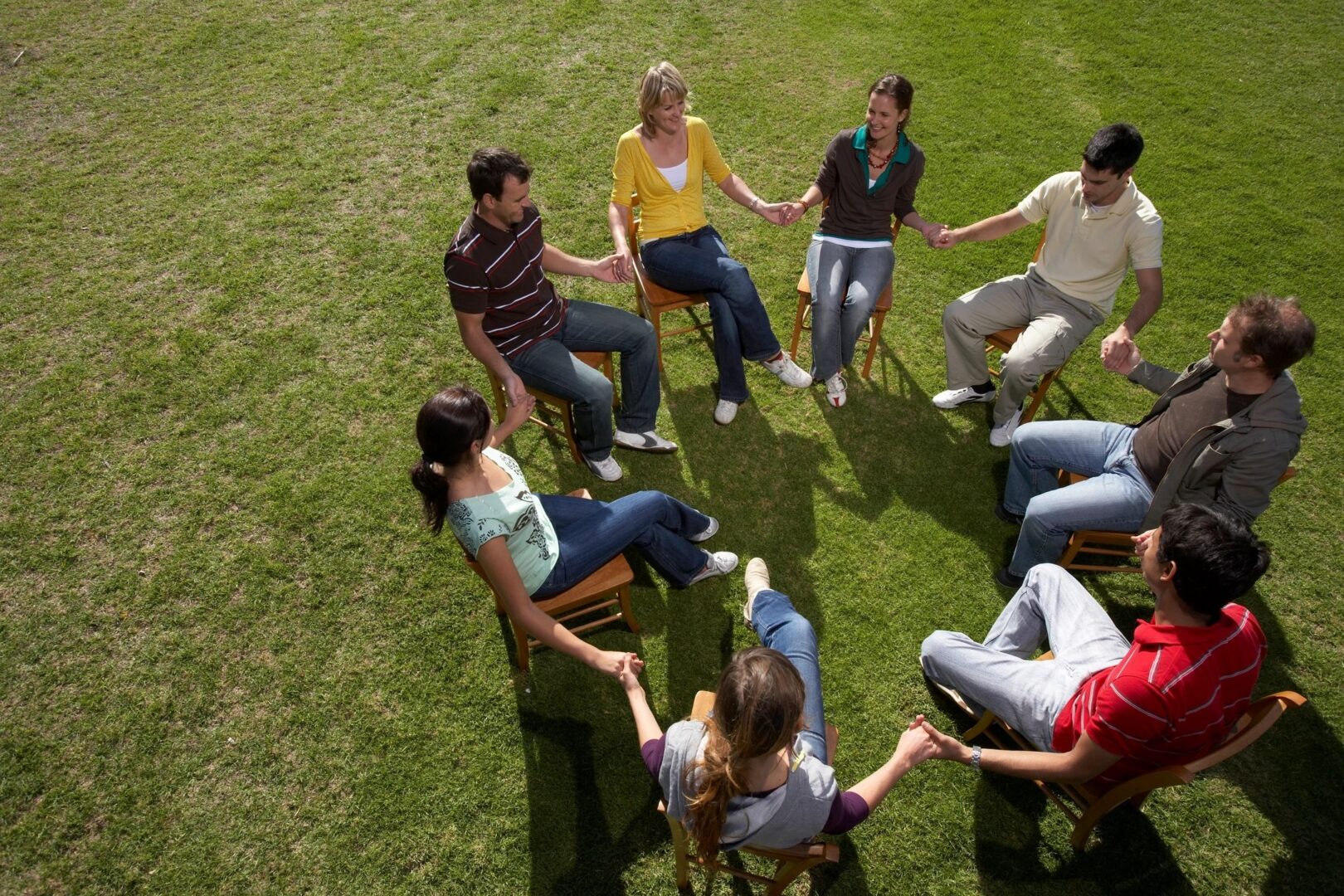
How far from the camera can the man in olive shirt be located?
354 centimetres

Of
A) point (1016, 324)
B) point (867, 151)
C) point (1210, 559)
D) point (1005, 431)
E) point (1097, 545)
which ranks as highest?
point (867, 151)

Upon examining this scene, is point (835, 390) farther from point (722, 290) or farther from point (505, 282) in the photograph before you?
point (505, 282)

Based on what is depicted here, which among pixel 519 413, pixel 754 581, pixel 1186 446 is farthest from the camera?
pixel 754 581

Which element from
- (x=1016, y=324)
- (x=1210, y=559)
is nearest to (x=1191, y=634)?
(x=1210, y=559)

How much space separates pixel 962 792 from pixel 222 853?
11.3 feet

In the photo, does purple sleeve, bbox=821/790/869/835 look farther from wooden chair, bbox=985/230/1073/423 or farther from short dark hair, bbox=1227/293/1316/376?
wooden chair, bbox=985/230/1073/423

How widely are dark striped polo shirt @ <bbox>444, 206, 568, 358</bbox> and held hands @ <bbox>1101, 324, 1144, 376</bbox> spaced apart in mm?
3162

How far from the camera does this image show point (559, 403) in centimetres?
470

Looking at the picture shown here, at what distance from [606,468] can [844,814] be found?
8.62 feet

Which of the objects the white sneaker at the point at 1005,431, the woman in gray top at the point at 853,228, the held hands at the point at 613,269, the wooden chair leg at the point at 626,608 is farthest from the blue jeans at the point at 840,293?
the wooden chair leg at the point at 626,608

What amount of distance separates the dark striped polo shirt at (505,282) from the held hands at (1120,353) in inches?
125

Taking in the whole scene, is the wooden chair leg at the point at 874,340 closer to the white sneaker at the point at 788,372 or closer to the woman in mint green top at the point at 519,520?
the white sneaker at the point at 788,372

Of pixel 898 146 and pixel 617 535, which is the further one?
pixel 898 146

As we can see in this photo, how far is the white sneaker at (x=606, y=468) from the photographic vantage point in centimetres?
489
